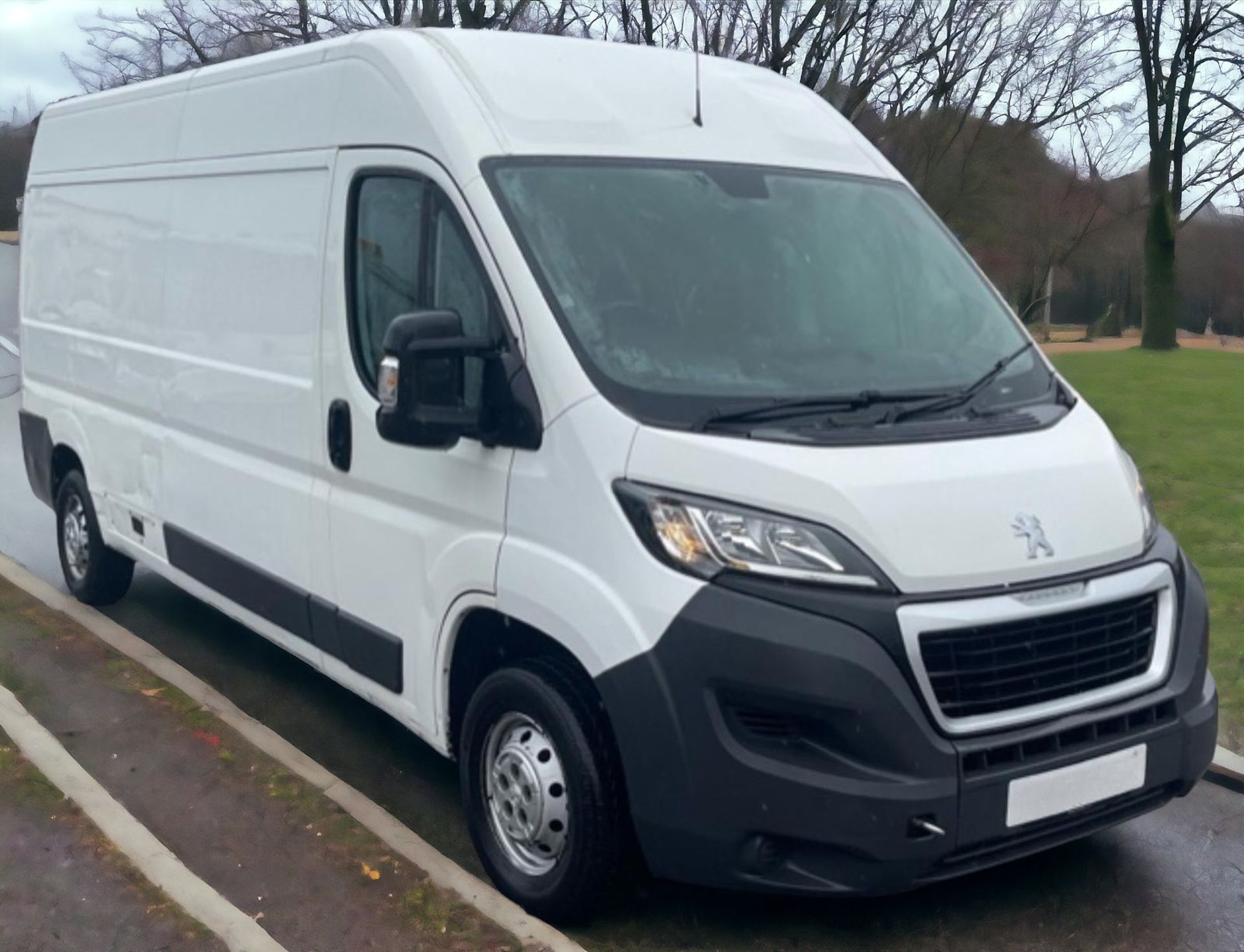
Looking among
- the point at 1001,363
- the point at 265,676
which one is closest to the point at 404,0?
the point at 265,676

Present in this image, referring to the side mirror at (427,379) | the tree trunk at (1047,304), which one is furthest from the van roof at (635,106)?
the tree trunk at (1047,304)

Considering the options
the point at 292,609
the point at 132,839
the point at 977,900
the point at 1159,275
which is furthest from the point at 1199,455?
the point at 1159,275

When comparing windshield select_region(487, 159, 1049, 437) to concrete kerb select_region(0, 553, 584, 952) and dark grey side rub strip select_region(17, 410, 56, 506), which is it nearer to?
concrete kerb select_region(0, 553, 584, 952)

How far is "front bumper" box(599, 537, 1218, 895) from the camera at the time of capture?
3.61 metres

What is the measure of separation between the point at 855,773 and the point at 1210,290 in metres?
43.7

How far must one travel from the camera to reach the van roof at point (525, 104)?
4.58m

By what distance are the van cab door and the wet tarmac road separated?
1.95 feet

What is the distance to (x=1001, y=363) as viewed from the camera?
15.1 feet

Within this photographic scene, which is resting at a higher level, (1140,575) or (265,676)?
(1140,575)

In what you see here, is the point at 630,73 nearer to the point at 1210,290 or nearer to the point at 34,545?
the point at 34,545

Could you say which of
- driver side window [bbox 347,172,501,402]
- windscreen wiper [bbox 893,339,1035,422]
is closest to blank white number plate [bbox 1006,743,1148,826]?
windscreen wiper [bbox 893,339,1035,422]

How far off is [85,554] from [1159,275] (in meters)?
22.6

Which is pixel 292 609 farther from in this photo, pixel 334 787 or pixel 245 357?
pixel 245 357

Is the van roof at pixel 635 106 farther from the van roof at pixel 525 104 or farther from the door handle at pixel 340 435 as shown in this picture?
the door handle at pixel 340 435
